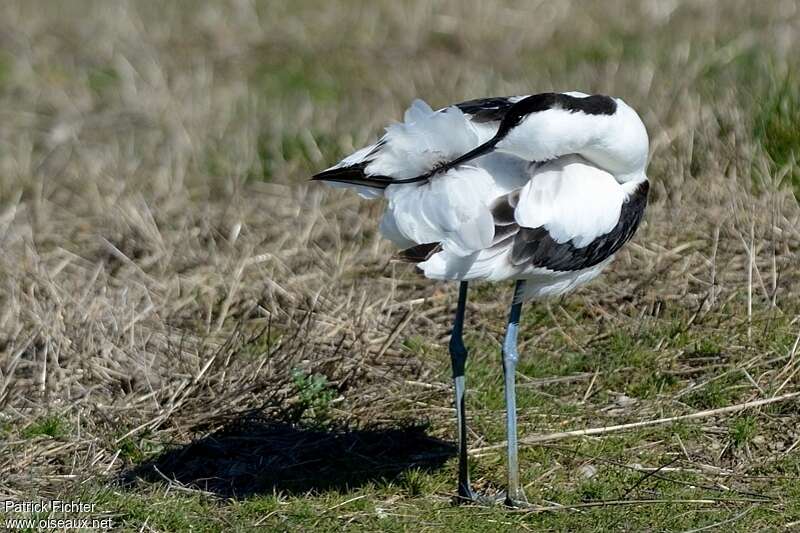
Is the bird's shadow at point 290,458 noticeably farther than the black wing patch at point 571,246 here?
Yes

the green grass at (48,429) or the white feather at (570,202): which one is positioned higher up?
the white feather at (570,202)

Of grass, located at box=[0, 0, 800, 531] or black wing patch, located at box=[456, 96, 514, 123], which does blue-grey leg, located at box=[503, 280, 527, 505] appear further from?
black wing patch, located at box=[456, 96, 514, 123]

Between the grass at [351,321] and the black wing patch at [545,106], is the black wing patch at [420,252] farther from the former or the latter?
the grass at [351,321]

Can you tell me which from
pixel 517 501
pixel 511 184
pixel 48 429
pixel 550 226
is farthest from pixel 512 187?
pixel 48 429

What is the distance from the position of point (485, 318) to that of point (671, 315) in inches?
33.0

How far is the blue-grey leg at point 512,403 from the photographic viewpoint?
14.0 feet

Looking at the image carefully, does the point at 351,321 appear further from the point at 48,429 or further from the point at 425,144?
the point at 425,144

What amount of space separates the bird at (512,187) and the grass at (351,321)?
2.06 feet

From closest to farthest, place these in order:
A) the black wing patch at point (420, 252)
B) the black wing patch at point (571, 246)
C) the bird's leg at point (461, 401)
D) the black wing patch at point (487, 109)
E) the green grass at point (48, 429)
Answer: the black wing patch at point (420, 252), the black wing patch at point (571, 246), the black wing patch at point (487, 109), the bird's leg at point (461, 401), the green grass at point (48, 429)

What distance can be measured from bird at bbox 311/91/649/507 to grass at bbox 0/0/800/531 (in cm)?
63

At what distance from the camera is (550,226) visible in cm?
394

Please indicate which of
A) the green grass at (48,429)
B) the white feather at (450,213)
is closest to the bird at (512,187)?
the white feather at (450,213)

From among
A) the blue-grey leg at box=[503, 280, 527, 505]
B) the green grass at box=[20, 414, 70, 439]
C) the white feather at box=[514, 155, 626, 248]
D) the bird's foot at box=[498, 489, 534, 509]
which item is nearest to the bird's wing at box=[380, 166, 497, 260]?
the white feather at box=[514, 155, 626, 248]

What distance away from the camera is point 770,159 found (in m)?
6.37
